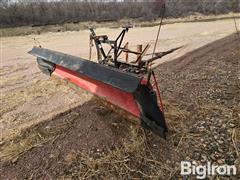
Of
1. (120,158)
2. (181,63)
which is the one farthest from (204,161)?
(181,63)

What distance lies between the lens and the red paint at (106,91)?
327 cm

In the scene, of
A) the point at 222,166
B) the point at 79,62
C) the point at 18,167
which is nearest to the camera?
the point at 222,166

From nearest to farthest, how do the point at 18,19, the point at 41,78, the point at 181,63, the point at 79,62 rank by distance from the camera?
the point at 79,62
the point at 41,78
the point at 181,63
the point at 18,19

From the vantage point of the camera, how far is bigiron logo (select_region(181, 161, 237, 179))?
8.38 ft

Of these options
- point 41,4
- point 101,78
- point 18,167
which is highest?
point 41,4

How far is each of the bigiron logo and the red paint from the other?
34.8 inches

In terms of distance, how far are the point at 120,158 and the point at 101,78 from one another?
3.31ft

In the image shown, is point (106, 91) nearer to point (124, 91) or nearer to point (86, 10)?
point (124, 91)

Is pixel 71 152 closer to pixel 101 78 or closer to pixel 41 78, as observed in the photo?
pixel 101 78

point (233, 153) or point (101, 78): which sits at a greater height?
point (101, 78)

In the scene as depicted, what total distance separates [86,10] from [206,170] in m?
30.8

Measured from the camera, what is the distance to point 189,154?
2.86 m

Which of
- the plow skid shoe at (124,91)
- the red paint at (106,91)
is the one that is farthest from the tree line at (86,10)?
the plow skid shoe at (124,91)

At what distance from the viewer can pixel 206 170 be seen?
2605 millimetres
